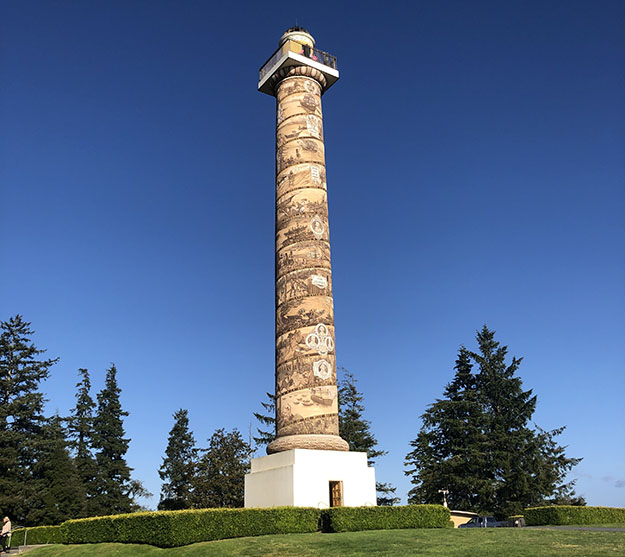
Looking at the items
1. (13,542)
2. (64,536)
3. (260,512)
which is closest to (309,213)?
(260,512)

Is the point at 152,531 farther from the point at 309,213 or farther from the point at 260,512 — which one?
the point at 309,213

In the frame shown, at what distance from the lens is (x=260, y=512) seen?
13.9 meters

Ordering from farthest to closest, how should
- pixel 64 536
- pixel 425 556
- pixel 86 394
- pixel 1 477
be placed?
1. pixel 86 394
2. pixel 1 477
3. pixel 64 536
4. pixel 425 556

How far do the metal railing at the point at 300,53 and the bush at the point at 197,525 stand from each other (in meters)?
14.5

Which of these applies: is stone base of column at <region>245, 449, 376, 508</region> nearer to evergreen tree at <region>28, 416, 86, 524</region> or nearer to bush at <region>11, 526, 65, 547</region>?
bush at <region>11, 526, 65, 547</region>

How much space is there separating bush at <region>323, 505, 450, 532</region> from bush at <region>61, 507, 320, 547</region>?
0.66 m

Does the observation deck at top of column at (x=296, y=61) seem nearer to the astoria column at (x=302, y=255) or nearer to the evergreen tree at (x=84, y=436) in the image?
the astoria column at (x=302, y=255)

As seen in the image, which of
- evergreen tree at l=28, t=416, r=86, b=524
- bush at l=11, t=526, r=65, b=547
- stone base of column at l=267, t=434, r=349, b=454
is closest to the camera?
stone base of column at l=267, t=434, r=349, b=454

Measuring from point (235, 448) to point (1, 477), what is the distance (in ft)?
35.2

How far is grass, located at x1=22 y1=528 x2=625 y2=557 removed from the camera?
9.88m

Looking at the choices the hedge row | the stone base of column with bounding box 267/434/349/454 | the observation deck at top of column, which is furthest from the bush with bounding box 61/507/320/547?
the observation deck at top of column

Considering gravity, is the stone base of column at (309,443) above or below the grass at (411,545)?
above

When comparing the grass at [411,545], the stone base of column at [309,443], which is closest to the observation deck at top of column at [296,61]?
the stone base of column at [309,443]

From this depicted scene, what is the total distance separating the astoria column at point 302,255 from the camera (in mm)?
16953
